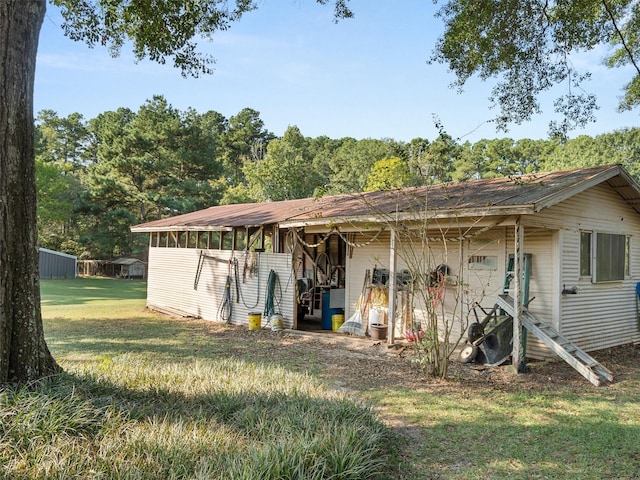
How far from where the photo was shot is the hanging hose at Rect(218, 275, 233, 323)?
12.2 meters

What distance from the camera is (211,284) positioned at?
1309 centimetres

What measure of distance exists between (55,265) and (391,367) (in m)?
28.1

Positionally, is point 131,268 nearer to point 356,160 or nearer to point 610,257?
point 356,160

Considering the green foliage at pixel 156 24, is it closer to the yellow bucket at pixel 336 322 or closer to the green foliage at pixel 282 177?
the yellow bucket at pixel 336 322

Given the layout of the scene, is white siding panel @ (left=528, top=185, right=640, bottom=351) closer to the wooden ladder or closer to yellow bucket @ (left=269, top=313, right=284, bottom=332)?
the wooden ladder

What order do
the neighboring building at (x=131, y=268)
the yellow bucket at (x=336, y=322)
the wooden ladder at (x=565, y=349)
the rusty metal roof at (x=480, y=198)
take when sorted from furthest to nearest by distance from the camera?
1. the neighboring building at (x=131, y=268)
2. the yellow bucket at (x=336, y=322)
3. the rusty metal roof at (x=480, y=198)
4. the wooden ladder at (x=565, y=349)

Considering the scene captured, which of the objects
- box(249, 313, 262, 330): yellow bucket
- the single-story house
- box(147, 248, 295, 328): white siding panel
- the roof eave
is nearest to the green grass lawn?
the single-story house

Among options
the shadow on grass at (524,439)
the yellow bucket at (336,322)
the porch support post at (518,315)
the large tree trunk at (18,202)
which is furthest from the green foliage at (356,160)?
the large tree trunk at (18,202)

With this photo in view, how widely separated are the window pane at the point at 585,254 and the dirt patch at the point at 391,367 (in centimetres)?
155

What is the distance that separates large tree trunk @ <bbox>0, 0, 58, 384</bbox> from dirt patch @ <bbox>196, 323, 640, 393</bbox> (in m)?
3.68

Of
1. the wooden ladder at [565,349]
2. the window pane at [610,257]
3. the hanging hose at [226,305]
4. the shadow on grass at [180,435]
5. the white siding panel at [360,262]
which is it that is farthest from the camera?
the hanging hose at [226,305]

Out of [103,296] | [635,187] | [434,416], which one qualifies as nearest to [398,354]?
[434,416]

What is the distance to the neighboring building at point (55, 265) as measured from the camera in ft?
93.5

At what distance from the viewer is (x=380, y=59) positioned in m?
11.4
